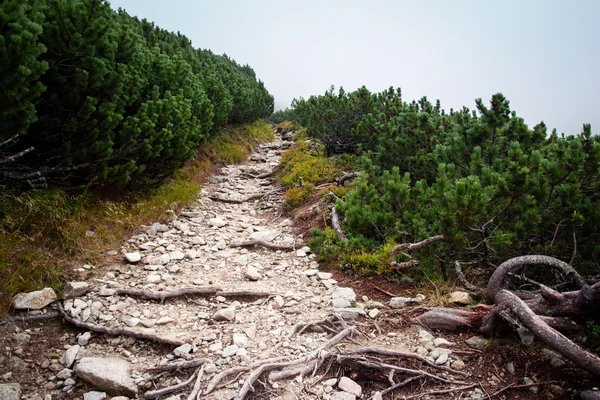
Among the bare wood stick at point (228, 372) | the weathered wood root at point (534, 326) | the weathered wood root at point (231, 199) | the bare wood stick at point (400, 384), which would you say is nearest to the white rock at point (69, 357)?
the bare wood stick at point (228, 372)

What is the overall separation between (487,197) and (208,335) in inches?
142

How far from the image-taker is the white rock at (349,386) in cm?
295

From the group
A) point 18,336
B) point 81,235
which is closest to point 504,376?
point 18,336

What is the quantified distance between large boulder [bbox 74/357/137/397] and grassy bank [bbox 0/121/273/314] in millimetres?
1271

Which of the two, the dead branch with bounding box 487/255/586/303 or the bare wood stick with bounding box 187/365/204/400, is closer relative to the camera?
the bare wood stick with bounding box 187/365/204/400

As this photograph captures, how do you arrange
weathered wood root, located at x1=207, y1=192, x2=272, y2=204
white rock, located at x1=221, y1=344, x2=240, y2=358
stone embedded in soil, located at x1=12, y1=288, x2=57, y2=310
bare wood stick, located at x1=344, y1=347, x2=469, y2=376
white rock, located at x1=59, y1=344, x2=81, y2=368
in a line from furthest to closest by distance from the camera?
weathered wood root, located at x1=207, y1=192, x2=272, y2=204 → stone embedded in soil, located at x1=12, y1=288, x2=57, y2=310 → white rock, located at x1=221, y1=344, x2=240, y2=358 → white rock, located at x1=59, y1=344, x2=81, y2=368 → bare wood stick, located at x1=344, y1=347, x2=469, y2=376

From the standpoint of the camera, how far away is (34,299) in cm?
390

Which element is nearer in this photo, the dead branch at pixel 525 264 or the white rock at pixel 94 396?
the white rock at pixel 94 396

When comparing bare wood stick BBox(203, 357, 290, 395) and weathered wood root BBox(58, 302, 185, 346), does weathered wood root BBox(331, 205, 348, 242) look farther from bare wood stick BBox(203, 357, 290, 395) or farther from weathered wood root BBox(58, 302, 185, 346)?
weathered wood root BBox(58, 302, 185, 346)

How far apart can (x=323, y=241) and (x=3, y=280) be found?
14.5ft

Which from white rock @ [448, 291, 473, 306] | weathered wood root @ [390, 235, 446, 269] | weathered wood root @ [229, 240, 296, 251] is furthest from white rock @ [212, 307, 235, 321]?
white rock @ [448, 291, 473, 306]

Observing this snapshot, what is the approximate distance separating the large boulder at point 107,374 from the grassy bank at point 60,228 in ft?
4.17

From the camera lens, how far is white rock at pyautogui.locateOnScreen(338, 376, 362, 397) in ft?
9.67

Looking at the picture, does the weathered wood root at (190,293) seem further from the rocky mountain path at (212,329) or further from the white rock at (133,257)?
the white rock at (133,257)
